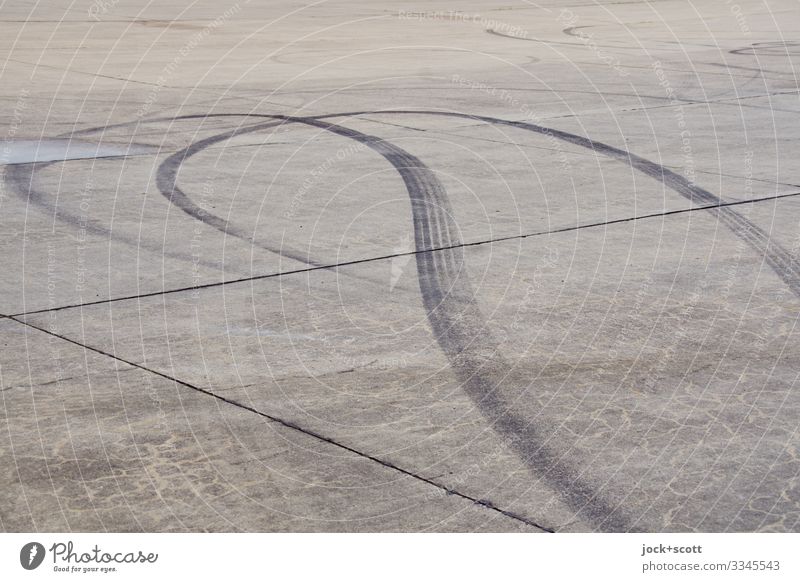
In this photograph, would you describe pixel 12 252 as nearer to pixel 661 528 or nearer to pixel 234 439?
pixel 234 439

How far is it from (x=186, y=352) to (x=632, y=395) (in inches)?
90.4

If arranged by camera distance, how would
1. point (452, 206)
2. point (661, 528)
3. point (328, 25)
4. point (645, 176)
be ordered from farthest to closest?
point (328, 25), point (645, 176), point (452, 206), point (661, 528)

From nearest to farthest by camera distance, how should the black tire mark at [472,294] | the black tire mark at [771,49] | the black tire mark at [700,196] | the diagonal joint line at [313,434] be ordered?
the diagonal joint line at [313,434] → the black tire mark at [472,294] → the black tire mark at [700,196] → the black tire mark at [771,49]

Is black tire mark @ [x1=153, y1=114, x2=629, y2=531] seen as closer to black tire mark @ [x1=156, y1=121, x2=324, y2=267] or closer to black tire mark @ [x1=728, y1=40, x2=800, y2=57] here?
black tire mark @ [x1=156, y1=121, x2=324, y2=267]

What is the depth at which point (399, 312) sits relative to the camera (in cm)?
693

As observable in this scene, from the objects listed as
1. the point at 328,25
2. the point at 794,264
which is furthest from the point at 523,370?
the point at 328,25

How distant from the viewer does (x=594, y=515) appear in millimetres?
4492

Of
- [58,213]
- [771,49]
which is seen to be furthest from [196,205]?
[771,49]

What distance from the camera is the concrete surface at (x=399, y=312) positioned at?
4.71 metres

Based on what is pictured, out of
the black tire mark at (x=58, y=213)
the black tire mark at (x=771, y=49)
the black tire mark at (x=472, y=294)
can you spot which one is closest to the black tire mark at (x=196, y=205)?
the black tire mark at (x=58, y=213)

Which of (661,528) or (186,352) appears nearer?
(661,528)

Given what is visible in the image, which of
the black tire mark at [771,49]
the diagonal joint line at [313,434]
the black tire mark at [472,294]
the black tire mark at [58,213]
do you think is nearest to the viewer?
the diagonal joint line at [313,434]

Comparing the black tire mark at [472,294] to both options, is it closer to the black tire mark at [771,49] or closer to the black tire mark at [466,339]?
the black tire mark at [466,339]

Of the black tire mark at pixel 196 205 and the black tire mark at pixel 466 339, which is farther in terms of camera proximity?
the black tire mark at pixel 196 205
